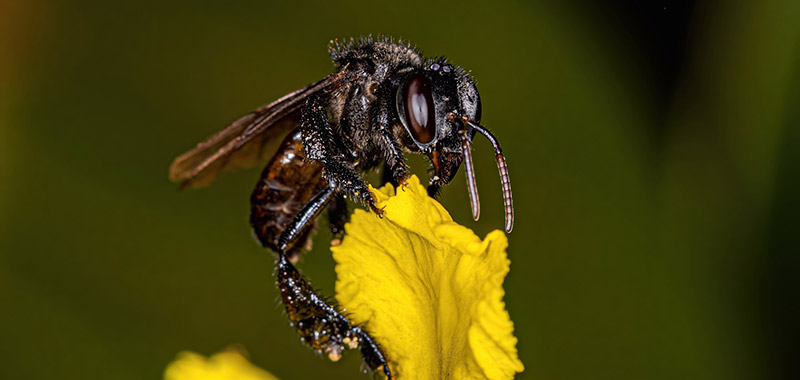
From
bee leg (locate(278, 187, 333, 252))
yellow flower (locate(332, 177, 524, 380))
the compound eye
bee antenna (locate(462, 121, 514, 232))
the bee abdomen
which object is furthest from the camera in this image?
the bee abdomen

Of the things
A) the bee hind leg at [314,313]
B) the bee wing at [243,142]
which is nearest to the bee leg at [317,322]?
the bee hind leg at [314,313]

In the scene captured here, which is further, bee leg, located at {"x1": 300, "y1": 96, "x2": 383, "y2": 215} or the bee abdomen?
the bee abdomen

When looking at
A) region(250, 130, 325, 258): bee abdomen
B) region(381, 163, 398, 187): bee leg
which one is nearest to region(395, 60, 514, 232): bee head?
region(381, 163, 398, 187): bee leg

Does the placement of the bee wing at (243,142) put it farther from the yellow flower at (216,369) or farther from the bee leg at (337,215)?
the yellow flower at (216,369)

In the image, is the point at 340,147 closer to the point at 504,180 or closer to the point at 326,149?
the point at 326,149

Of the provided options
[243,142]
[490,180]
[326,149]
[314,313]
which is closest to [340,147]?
[326,149]

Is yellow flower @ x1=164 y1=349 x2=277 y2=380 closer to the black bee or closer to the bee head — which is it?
the black bee

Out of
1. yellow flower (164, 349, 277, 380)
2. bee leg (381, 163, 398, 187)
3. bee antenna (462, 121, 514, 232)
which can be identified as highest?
bee leg (381, 163, 398, 187)
